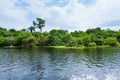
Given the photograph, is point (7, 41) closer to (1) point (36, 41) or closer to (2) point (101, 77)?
(1) point (36, 41)

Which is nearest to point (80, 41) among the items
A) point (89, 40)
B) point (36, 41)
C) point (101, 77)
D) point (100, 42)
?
point (89, 40)

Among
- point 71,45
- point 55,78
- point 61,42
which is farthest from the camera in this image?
point 61,42

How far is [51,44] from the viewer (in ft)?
492

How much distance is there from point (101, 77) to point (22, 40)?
11354 cm

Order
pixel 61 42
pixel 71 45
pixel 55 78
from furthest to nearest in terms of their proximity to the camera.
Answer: pixel 61 42 < pixel 71 45 < pixel 55 78

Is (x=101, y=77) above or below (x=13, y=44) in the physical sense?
below

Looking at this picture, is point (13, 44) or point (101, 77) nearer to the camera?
point (101, 77)

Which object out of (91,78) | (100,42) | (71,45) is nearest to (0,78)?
(91,78)

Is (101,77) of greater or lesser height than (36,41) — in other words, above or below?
below

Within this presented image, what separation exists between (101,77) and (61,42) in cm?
11336

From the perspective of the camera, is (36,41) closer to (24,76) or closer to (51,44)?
(51,44)

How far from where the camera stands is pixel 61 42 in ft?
499

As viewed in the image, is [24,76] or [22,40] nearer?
[24,76]

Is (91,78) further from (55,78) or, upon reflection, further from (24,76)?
(24,76)
